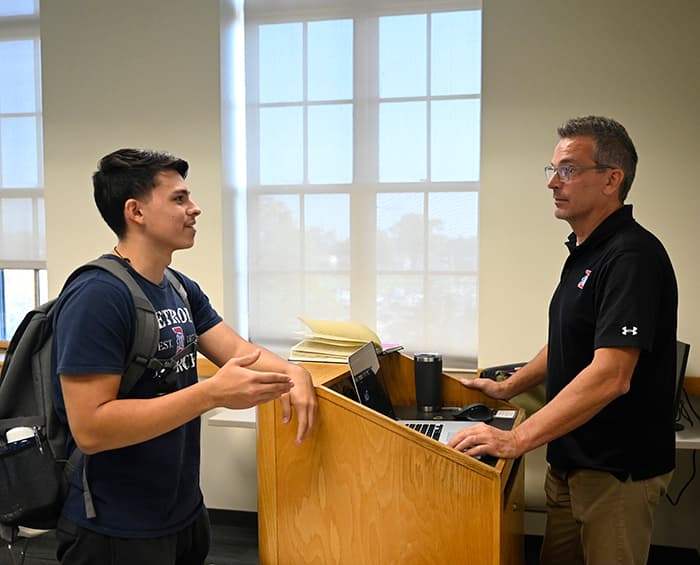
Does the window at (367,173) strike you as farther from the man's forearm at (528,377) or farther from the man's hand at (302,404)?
the man's hand at (302,404)

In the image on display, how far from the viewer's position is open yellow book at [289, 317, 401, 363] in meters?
2.32

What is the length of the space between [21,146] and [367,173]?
1955 mm

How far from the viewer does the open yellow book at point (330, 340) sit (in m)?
2.32

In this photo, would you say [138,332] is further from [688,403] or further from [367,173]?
[688,403]

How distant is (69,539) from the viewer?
1606mm

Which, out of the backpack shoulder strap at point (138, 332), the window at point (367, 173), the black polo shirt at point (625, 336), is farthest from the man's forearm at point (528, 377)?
the backpack shoulder strap at point (138, 332)

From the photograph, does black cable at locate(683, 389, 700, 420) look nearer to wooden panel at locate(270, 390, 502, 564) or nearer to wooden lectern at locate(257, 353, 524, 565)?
wooden lectern at locate(257, 353, 524, 565)

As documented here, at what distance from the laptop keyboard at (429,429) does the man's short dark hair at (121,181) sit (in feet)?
3.28

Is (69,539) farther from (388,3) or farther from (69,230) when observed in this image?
(388,3)

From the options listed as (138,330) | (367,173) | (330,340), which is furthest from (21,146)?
(138,330)

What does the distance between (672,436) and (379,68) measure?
7.43 feet

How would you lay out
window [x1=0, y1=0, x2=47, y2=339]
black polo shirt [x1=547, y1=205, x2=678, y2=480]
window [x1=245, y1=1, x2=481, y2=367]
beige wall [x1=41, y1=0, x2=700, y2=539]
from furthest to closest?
window [x1=0, y1=0, x2=47, y2=339] < window [x1=245, y1=1, x2=481, y2=367] < beige wall [x1=41, y1=0, x2=700, y2=539] < black polo shirt [x1=547, y1=205, x2=678, y2=480]

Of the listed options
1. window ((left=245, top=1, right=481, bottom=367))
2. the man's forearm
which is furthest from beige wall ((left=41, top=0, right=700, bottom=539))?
the man's forearm

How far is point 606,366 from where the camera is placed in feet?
5.90
